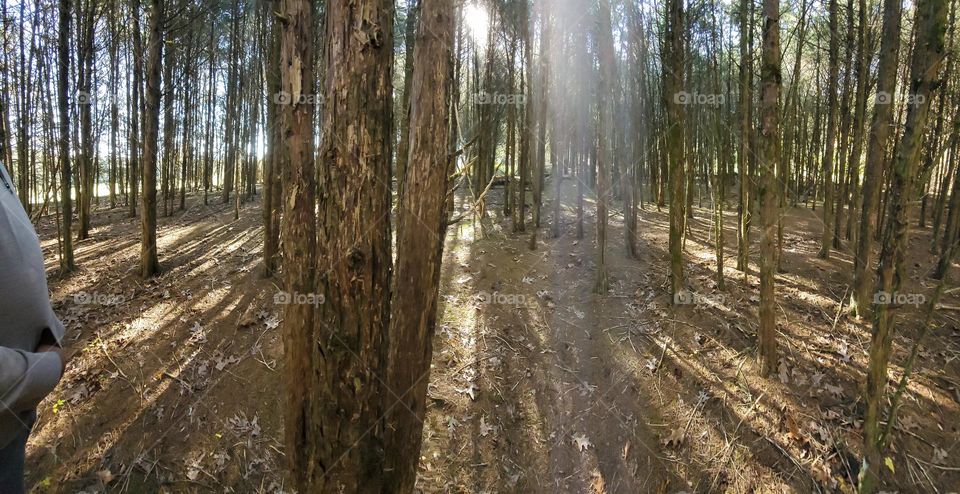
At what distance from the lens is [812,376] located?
16.5 ft

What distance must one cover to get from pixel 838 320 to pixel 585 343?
3.17m

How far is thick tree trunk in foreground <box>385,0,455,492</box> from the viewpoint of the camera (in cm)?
346

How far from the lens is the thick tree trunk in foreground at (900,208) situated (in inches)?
136

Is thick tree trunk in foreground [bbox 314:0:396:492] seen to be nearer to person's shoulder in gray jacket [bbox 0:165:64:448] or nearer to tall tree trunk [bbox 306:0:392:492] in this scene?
tall tree trunk [bbox 306:0:392:492]

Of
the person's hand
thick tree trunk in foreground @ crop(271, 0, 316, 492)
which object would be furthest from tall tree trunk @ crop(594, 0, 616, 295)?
the person's hand

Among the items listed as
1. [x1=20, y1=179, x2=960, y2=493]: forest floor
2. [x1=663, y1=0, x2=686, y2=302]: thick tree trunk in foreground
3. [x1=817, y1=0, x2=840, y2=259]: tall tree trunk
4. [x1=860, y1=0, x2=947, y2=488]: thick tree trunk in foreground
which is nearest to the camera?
[x1=860, y1=0, x2=947, y2=488]: thick tree trunk in foreground

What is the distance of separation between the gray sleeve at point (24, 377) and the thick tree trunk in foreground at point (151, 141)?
24.8 ft

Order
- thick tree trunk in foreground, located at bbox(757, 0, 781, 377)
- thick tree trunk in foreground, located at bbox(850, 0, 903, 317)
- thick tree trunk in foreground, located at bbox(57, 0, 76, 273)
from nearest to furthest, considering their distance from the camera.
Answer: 1. thick tree trunk in foreground, located at bbox(757, 0, 781, 377)
2. thick tree trunk in foreground, located at bbox(850, 0, 903, 317)
3. thick tree trunk in foreground, located at bbox(57, 0, 76, 273)

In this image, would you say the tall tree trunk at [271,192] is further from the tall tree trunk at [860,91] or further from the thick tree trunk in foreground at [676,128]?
the tall tree trunk at [860,91]

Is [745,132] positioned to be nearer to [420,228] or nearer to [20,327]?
[420,228]

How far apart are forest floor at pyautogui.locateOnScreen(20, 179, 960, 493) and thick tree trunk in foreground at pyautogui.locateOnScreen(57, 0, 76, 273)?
1.75 feet

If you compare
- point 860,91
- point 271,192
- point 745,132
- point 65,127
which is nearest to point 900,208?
point 745,132

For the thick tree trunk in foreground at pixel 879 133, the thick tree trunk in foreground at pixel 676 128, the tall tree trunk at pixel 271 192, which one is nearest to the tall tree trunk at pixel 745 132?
the thick tree trunk in foreground at pixel 676 128

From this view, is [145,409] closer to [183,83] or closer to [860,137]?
[860,137]
